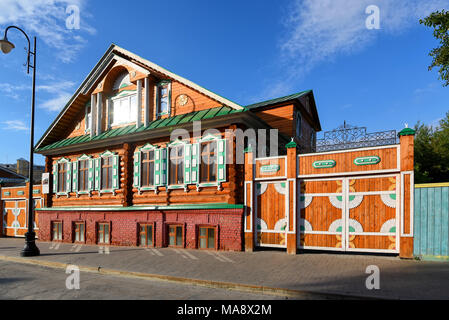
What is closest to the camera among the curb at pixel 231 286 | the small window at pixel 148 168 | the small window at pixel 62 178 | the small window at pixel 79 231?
the curb at pixel 231 286

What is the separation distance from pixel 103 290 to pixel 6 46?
10996 millimetres

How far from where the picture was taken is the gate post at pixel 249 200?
1173cm

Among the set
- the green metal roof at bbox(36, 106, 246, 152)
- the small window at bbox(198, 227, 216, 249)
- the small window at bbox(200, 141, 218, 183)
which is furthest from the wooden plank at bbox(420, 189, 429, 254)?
the small window at bbox(200, 141, 218, 183)

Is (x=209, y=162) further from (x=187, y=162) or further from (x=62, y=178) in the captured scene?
(x=62, y=178)

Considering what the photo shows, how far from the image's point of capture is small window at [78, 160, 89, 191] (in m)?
17.6

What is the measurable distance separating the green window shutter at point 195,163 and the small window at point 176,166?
71cm

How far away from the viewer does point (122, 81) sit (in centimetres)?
1703

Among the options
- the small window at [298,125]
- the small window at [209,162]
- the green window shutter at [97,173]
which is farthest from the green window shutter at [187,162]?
the small window at [298,125]

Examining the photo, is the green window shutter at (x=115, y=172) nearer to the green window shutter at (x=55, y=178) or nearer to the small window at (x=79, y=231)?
the small window at (x=79, y=231)

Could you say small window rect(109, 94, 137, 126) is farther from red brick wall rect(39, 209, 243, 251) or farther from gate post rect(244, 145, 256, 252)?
gate post rect(244, 145, 256, 252)

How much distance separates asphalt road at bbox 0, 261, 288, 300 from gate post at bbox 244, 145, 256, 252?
14.6ft
